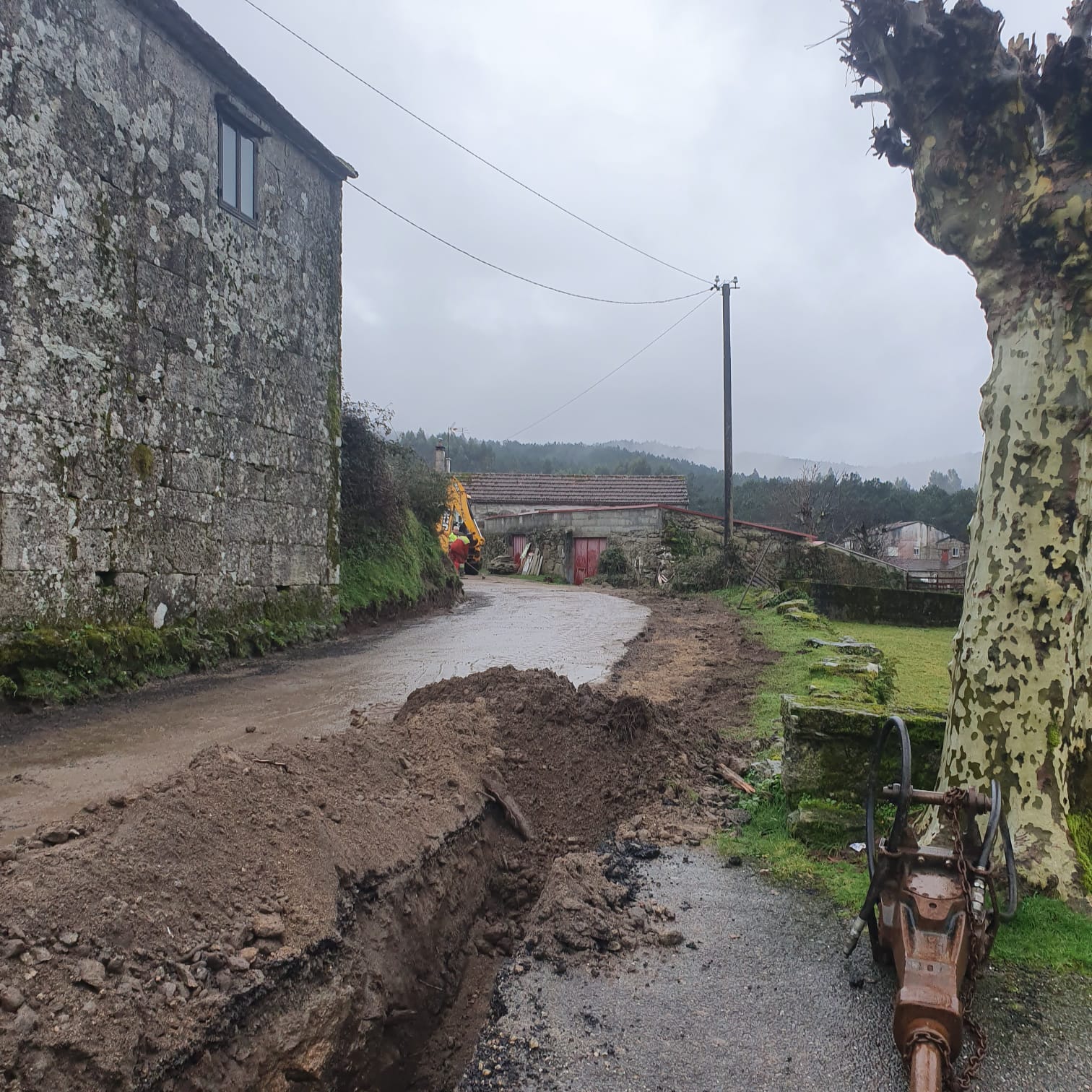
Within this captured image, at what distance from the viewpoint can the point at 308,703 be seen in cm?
745

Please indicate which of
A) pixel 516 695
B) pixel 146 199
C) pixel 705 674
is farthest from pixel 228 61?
pixel 705 674

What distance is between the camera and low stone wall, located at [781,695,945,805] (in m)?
4.54

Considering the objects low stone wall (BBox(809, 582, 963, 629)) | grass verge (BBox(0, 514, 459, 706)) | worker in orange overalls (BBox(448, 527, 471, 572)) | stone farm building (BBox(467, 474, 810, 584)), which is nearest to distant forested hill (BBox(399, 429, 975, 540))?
stone farm building (BBox(467, 474, 810, 584))

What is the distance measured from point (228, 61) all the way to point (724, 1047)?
10968 mm

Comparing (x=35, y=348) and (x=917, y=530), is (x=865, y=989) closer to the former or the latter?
(x=35, y=348)

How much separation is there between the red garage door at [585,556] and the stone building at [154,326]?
1703 cm

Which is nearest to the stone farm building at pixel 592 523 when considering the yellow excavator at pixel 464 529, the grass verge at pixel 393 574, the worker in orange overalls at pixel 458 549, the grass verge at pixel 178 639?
the yellow excavator at pixel 464 529

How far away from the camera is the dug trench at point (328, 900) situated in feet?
7.70

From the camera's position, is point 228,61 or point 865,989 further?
point 228,61

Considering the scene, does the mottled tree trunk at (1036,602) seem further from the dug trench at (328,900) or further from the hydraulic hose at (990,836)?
the dug trench at (328,900)

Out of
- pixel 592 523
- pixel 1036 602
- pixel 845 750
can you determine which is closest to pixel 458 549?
pixel 592 523

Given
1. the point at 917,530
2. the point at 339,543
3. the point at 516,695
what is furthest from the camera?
the point at 917,530

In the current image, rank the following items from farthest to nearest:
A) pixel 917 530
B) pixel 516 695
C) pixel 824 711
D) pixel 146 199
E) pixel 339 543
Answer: pixel 917 530 < pixel 339 543 < pixel 146 199 < pixel 516 695 < pixel 824 711

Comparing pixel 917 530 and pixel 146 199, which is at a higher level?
pixel 146 199
